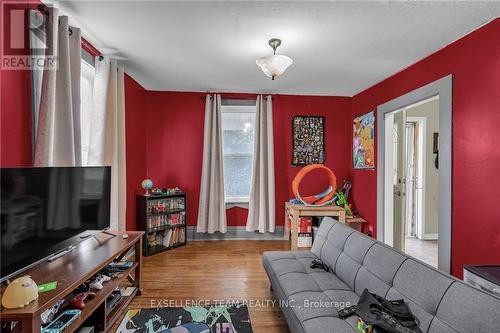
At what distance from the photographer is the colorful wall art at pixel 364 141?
11.7ft

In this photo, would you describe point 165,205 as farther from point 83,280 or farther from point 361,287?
point 361,287

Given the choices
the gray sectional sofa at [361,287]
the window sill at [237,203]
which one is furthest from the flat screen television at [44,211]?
the window sill at [237,203]

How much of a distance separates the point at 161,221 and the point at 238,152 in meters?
1.66

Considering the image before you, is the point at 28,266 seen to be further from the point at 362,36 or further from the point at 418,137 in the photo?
the point at 418,137

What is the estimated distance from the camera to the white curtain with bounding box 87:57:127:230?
247 centimetres

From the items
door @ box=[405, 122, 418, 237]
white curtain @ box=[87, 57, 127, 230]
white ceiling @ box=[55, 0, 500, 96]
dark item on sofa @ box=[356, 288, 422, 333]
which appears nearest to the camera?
dark item on sofa @ box=[356, 288, 422, 333]

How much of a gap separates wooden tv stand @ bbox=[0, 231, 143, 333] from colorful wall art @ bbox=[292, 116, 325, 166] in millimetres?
2830

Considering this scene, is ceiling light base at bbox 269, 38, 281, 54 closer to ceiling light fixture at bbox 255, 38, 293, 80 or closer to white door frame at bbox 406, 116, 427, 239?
ceiling light fixture at bbox 255, 38, 293, 80

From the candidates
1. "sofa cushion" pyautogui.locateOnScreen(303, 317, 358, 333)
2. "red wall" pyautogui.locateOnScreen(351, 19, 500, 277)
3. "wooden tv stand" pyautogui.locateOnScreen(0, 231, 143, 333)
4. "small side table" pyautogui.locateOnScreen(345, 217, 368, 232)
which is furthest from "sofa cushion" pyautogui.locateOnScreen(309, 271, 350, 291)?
"small side table" pyautogui.locateOnScreen(345, 217, 368, 232)

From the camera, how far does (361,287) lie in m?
1.64

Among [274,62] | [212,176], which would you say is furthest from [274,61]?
[212,176]

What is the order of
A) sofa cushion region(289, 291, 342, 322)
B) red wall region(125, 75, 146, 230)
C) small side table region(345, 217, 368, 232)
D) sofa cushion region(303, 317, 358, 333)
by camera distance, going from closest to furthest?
sofa cushion region(303, 317, 358, 333) → sofa cushion region(289, 291, 342, 322) → red wall region(125, 75, 146, 230) → small side table region(345, 217, 368, 232)

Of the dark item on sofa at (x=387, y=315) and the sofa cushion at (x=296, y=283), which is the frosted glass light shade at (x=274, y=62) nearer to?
the sofa cushion at (x=296, y=283)

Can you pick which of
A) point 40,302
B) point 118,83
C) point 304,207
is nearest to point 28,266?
point 40,302
